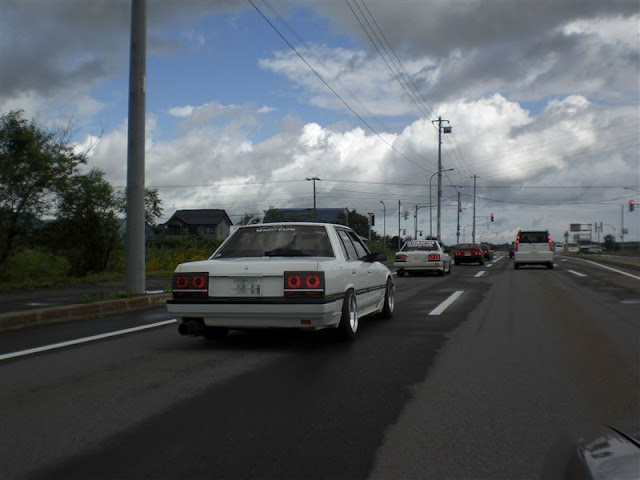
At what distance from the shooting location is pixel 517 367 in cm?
624

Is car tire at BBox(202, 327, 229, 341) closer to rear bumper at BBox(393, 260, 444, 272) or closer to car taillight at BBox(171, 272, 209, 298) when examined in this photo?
car taillight at BBox(171, 272, 209, 298)

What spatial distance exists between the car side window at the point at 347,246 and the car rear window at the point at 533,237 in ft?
80.0

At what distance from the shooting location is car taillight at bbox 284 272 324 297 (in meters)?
7.04

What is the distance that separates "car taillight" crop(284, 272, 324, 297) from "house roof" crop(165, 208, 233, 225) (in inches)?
3738

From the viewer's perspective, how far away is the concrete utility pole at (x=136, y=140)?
12.8 metres

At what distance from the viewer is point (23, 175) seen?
18.0 metres

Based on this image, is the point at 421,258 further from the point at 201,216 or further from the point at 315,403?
the point at 201,216

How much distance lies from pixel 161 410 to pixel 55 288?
13.1 meters

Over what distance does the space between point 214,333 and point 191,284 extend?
1.05 metres

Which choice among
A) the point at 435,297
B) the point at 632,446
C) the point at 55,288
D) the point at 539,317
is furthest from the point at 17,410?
the point at 55,288

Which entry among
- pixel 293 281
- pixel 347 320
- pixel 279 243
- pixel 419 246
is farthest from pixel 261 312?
pixel 419 246

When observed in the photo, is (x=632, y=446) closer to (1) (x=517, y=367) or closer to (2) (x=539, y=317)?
(1) (x=517, y=367)

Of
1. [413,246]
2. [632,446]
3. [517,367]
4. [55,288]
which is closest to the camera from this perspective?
[632,446]

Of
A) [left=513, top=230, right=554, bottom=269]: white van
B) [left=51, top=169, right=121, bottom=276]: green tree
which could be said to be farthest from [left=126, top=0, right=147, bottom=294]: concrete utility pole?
[left=513, top=230, right=554, bottom=269]: white van
